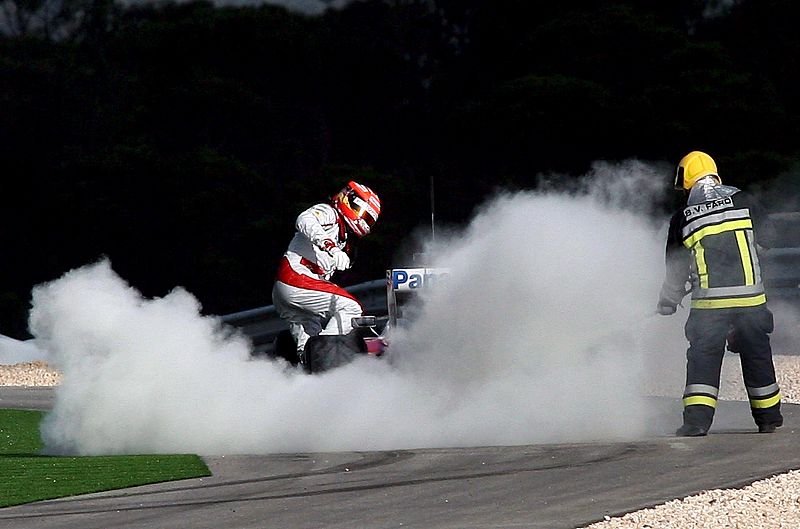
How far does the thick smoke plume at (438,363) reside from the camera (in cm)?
998

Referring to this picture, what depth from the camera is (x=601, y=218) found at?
1037 centimetres

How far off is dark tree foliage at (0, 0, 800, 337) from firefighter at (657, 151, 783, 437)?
50.2ft

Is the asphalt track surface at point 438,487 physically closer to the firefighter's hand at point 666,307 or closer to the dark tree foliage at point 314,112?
the firefighter's hand at point 666,307

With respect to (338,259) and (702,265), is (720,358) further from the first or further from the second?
(338,259)

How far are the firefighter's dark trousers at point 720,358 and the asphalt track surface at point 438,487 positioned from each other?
21cm

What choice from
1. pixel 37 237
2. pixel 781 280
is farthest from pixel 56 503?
pixel 37 237

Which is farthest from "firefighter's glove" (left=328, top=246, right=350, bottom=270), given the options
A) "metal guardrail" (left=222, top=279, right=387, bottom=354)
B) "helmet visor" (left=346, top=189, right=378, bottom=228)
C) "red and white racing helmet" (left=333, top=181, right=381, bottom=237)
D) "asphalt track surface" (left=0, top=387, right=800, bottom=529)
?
"metal guardrail" (left=222, top=279, right=387, bottom=354)

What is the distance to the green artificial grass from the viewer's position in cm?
800

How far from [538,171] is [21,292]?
991cm

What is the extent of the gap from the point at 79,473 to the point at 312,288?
3.35 meters

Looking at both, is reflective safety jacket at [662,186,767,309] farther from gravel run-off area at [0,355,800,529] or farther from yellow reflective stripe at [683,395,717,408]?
gravel run-off area at [0,355,800,529]

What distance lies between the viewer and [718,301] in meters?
9.67

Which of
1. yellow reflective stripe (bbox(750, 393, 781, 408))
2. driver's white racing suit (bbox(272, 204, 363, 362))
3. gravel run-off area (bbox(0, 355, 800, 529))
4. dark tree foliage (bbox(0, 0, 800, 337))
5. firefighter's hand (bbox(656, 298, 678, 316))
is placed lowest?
gravel run-off area (bbox(0, 355, 800, 529))

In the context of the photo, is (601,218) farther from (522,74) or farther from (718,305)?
(522,74)
